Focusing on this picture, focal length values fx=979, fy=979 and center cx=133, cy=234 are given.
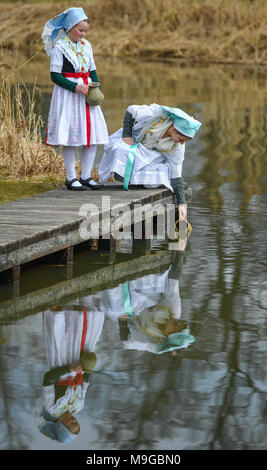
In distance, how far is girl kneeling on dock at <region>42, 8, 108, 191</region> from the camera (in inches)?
324

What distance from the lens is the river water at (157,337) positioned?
4281mm

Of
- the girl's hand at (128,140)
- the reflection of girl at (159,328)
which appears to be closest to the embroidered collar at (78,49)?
the girl's hand at (128,140)

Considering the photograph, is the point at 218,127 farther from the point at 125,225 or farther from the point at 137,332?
the point at 137,332

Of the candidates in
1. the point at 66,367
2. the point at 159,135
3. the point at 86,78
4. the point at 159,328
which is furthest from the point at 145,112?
the point at 66,367

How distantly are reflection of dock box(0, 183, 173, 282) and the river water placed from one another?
0.19 meters

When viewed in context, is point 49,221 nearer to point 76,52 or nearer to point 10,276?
point 10,276

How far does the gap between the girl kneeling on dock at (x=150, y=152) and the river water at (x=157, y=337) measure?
521 millimetres

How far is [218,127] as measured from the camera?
628 inches

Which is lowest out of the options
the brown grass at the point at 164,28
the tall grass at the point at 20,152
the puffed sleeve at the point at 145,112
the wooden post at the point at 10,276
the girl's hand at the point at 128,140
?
the brown grass at the point at 164,28

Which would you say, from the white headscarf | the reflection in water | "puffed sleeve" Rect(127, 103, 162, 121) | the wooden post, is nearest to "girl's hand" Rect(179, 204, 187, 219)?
the white headscarf

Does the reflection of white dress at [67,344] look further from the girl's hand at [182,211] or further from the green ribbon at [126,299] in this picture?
the girl's hand at [182,211]

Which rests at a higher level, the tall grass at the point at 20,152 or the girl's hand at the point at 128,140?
the girl's hand at the point at 128,140

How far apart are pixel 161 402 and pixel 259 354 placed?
0.91 meters
